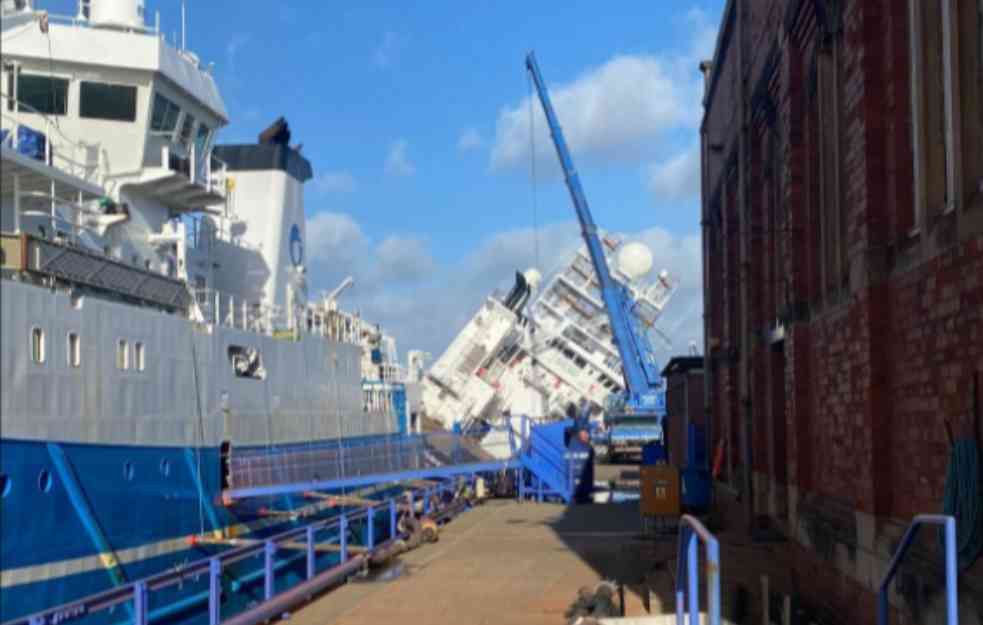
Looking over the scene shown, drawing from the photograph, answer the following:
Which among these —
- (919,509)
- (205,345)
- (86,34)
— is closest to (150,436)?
(205,345)

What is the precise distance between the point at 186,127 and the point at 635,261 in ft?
125

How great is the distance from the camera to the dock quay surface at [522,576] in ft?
39.0

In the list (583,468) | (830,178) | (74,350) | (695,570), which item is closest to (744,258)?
(830,178)

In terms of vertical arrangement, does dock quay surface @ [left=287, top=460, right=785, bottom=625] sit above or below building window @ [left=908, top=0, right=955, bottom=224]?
below

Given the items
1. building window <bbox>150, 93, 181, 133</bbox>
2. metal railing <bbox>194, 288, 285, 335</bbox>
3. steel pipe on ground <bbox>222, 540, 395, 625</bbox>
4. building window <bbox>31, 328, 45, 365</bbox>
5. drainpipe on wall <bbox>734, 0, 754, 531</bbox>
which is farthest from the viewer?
metal railing <bbox>194, 288, 285, 335</bbox>

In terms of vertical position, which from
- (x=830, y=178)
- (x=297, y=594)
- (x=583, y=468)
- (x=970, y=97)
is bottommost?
(x=297, y=594)

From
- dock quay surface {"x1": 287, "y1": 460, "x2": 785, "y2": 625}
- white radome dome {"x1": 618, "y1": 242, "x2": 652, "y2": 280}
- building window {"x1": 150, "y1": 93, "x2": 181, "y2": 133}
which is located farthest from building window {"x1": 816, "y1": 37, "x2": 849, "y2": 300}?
white radome dome {"x1": 618, "y1": 242, "x2": 652, "y2": 280}

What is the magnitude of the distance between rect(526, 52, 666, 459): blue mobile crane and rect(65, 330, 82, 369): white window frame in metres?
33.7

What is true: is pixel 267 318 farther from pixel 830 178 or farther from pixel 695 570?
pixel 695 570

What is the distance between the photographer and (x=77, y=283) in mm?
11836

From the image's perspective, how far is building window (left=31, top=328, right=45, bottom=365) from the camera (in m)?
10.8

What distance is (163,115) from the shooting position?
56.6 feet

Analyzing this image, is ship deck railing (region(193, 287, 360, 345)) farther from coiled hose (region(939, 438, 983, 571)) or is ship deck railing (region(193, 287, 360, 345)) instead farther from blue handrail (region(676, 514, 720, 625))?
coiled hose (region(939, 438, 983, 571))

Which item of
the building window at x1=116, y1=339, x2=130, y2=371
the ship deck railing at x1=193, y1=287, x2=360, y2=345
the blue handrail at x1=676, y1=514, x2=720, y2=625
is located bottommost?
the blue handrail at x1=676, y1=514, x2=720, y2=625
